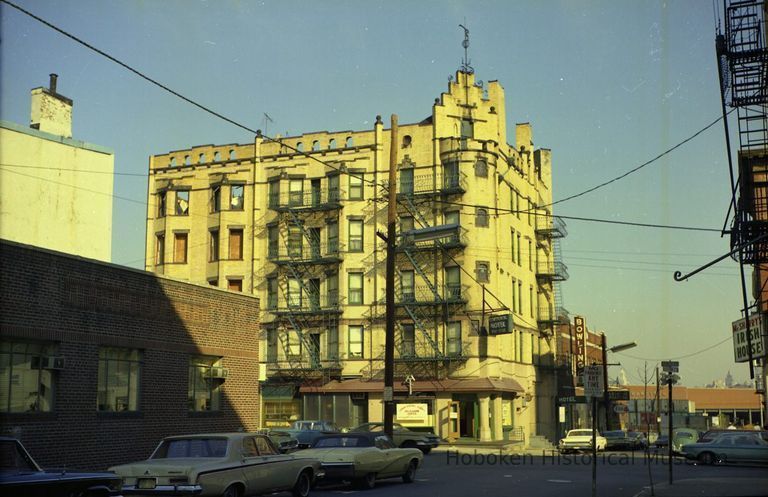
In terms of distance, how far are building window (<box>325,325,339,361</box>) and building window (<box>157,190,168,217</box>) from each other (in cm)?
1463

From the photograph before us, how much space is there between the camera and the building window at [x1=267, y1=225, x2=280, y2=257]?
57.2 metres

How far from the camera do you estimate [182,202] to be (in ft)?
198

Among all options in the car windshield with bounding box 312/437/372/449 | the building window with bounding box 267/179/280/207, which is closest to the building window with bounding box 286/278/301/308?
the building window with bounding box 267/179/280/207

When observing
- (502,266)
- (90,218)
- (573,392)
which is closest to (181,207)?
Result: (502,266)

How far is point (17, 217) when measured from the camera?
29859mm

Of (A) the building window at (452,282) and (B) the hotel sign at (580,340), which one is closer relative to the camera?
(A) the building window at (452,282)

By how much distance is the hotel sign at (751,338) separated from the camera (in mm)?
31281

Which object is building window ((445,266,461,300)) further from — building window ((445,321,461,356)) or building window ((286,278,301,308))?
building window ((286,278,301,308))

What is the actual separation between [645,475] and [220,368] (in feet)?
43.5

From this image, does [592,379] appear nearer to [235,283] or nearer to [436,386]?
[436,386]

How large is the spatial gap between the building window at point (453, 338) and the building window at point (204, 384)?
85.1ft

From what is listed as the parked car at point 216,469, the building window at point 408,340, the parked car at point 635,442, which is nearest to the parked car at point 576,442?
the parked car at point 635,442

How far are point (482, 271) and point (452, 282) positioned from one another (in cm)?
190

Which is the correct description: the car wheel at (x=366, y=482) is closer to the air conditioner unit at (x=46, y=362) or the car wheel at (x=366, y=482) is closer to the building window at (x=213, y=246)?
the air conditioner unit at (x=46, y=362)
